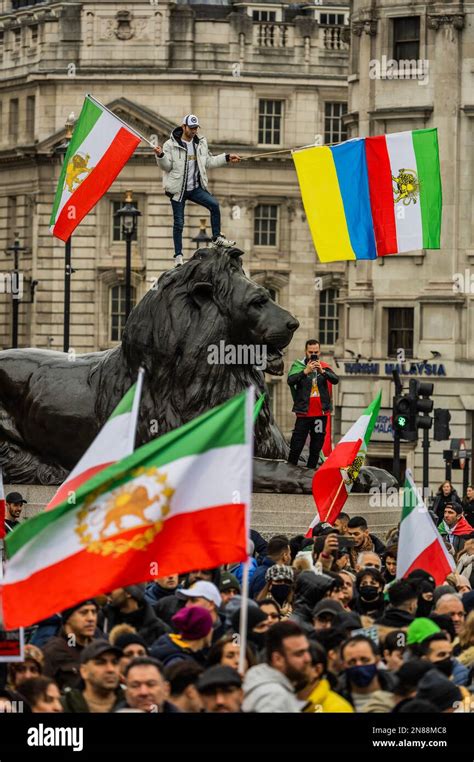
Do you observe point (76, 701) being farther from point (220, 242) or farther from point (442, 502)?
point (442, 502)

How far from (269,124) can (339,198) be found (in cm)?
5750

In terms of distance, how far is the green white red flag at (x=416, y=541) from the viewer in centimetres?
1769

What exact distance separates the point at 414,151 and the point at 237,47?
58.0m

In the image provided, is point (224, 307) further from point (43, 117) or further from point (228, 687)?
point (43, 117)

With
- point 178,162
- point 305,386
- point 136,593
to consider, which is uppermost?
point 178,162

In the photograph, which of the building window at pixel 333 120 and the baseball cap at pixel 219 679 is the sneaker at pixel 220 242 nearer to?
the baseball cap at pixel 219 679

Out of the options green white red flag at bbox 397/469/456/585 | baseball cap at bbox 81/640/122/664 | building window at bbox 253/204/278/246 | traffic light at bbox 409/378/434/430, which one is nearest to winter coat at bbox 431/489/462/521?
traffic light at bbox 409/378/434/430

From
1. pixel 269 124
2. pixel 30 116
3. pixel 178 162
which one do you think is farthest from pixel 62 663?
pixel 30 116

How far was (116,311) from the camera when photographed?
81938 millimetres

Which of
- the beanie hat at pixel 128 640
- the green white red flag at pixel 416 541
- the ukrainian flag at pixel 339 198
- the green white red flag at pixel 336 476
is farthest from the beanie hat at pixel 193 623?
Result: the ukrainian flag at pixel 339 198

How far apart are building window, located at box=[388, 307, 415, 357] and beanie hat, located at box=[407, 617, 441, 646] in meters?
43.6

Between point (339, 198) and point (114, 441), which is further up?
point (339, 198)

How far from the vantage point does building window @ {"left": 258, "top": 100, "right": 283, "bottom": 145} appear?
3258 inches
